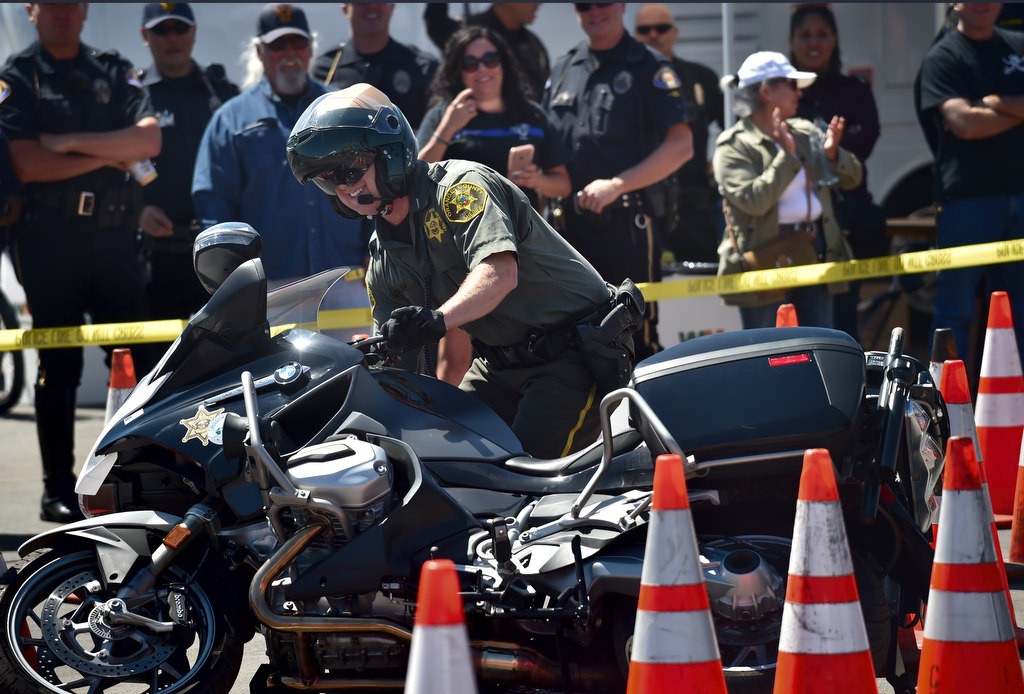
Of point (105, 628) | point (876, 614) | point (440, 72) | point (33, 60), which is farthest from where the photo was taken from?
point (440, 72)

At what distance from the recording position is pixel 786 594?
→ 339 cm

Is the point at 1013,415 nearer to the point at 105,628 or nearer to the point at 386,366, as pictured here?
the point at 386,366

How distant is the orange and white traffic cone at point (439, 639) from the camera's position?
8.96ft

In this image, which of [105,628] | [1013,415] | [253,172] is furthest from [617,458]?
[253,172]

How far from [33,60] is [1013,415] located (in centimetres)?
445

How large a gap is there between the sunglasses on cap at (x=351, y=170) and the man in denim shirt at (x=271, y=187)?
293 cm

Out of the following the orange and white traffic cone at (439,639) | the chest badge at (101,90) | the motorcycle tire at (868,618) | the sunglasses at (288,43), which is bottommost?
the motorcycle tire at (868,618)

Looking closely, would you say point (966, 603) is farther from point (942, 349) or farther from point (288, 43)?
point (288, 43)

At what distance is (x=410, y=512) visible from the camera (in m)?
3.65

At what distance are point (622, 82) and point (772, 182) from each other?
865mm

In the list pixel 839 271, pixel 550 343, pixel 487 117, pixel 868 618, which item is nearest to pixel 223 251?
pixel 550 343

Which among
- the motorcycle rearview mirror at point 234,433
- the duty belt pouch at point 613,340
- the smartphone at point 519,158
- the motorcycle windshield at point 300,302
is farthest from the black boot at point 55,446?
the motorcycle rearview mirror at point 234,433

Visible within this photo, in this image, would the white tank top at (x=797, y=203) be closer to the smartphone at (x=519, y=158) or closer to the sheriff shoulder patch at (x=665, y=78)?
the sheriff shoulder patch at (x=665, y=78)

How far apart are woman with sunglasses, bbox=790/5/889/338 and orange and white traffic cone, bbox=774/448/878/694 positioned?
5.07 metres
